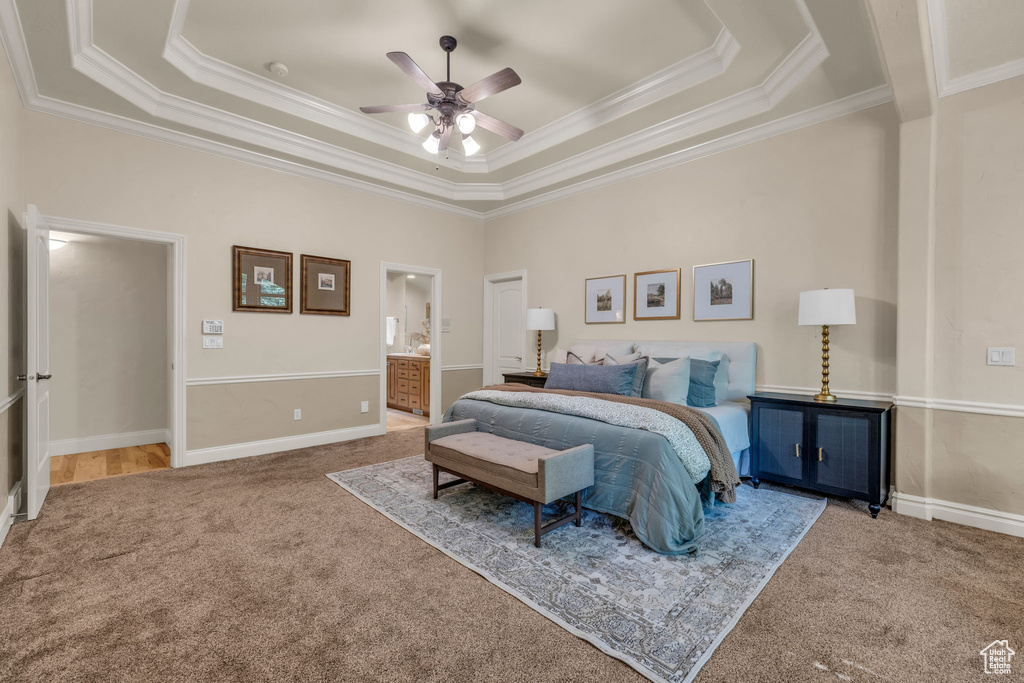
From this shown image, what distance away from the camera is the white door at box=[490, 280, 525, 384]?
6.04 m

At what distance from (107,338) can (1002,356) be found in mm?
7289

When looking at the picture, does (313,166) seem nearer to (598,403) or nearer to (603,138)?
(603,138)

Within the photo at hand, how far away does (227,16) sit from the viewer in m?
2.95

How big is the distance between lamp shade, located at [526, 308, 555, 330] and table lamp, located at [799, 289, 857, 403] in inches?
101

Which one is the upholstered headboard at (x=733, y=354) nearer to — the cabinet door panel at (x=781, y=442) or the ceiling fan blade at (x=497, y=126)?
the cabinet door panel at (x=781, y=442)

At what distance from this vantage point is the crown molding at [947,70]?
8.08 feet

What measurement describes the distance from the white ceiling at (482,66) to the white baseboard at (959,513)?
8.64 feet

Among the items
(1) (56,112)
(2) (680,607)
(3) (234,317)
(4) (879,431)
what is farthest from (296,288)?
(4) (879,431)

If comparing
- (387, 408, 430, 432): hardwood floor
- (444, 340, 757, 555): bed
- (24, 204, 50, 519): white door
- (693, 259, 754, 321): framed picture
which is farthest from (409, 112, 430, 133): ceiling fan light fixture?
(387, 408, 430, 432): hardwood floor

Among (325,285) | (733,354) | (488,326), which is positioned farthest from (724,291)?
(325,285)

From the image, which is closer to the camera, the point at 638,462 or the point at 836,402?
the point at 638,462

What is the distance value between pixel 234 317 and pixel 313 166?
170 centimetres

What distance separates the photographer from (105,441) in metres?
4.71

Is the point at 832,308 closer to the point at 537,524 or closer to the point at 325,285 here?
the point at 537,524
